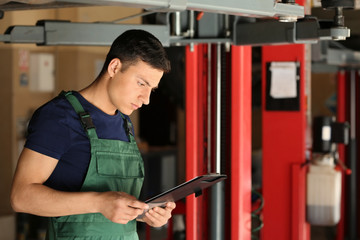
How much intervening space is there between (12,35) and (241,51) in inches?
44.2

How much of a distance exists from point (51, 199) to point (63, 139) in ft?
0.66

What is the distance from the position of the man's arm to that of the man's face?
321mm

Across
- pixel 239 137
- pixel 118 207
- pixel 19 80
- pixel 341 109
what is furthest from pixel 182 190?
pixel 341 109

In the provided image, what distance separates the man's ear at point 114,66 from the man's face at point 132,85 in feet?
0.04

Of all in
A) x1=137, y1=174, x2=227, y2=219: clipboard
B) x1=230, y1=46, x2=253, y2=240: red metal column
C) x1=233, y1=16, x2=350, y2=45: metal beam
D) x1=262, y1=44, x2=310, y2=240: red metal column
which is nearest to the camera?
x1=137, y1=174, x2=227, y2=219: clipboard

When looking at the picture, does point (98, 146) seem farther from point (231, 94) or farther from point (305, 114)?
point (305, 114)

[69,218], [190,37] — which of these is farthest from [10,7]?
[190,37]

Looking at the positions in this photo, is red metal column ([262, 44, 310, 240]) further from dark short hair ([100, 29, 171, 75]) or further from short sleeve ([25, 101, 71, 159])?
short sleeve ([25, 101, 71, 159])

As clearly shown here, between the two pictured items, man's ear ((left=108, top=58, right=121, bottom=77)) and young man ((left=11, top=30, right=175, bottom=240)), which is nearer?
young man ((left=11, top=30, right=175, bottom=240))

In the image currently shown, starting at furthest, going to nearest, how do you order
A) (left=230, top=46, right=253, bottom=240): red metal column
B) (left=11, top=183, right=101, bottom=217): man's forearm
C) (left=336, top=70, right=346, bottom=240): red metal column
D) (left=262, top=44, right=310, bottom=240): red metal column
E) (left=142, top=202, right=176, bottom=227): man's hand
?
(left=336, top=70, right=346, bottom=240): red metal column, (left=262, top=44, right=310, bottom=240): red metal column, (left=230, top=46, right=253, bottom=240): red metal column, (left=142, top=202, right=176, bottom=227): man's hand, (left=11, top=183, right=101, bottom=217): man's forearm

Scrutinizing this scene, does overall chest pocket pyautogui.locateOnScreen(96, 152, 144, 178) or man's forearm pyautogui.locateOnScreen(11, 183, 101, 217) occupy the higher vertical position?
overall chest pocket pyautogui.locateOnScreen(96, 152, 144, 178)

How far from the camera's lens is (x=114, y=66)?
6.60ft

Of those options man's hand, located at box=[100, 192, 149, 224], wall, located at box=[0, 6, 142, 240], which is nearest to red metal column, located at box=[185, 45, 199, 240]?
man's hand, located at box=[100, 192, 149, 224]

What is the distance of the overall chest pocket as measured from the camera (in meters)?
2.03
